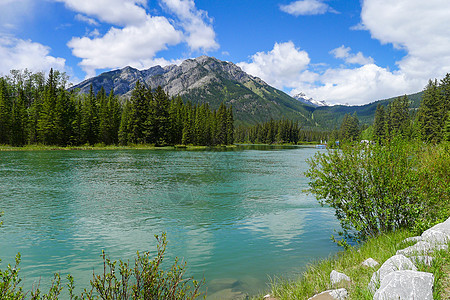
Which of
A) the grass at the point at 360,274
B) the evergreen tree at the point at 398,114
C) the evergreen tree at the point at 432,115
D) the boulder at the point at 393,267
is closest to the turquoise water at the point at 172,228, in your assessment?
the grass at the point at 360,274

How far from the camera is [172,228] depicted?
1341 centimetres

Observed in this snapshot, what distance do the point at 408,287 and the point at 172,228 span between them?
10.9m

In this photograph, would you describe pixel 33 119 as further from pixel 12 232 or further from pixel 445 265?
pixel 445 265

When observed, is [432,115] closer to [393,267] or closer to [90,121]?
[393,267]

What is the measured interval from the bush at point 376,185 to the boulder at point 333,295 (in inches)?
170

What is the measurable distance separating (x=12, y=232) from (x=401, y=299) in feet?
49.1

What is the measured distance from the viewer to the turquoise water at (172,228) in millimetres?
9258

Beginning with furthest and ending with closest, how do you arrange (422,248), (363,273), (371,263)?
(371,263) → (422,248) → (363,273)

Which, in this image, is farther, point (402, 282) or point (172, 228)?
point (172, 228)

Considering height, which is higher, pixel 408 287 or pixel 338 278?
pixel 408 287

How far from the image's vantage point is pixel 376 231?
33.3 ft

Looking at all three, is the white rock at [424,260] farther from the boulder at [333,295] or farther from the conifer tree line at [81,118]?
the conifer tree line at [81,118]

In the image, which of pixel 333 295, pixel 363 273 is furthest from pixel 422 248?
pixel 333 295

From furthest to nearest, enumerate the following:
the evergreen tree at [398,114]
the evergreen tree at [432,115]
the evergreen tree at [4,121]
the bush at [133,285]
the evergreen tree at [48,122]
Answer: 1. the evergreen tree at [398,114]
2. the evergreen tree at [48,122]
3. the evergreen tree at [4,121]
4. the evergreen tree at [432,115]
5. the bush at [133,285]
